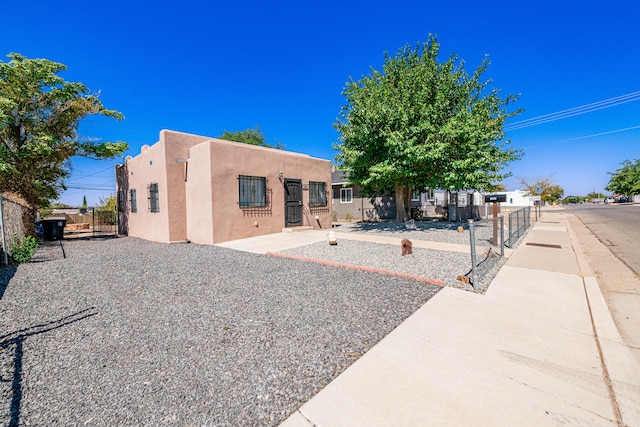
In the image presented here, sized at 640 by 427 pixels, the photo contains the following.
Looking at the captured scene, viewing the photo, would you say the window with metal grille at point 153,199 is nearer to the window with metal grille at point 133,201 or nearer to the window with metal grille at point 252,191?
the window with metal grille at point 133,201

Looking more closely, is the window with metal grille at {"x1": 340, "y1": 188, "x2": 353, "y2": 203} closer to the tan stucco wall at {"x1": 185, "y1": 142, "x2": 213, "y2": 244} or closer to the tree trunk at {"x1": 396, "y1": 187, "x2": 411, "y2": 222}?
the tree trunk at {"x1": 396, "y1": 187, "x2": 411, "y2": 222}

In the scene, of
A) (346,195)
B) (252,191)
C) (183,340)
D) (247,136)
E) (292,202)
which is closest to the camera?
(183,340)

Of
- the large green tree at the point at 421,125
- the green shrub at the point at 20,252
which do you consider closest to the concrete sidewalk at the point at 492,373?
the large green tree at the point at 421,125

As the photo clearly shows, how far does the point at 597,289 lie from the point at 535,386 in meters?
3.52

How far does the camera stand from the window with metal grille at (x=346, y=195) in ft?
68.1

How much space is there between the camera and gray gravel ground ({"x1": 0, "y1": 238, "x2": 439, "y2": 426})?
1.92m

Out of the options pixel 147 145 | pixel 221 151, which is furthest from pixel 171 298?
pixel 147 145

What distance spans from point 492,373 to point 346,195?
1901 cm

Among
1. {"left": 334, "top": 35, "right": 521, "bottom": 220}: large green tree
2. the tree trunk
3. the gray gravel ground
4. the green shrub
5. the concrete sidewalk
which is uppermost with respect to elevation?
{"left": 334, "top": 35, "right": 521, "bottom": 220}: large green tree

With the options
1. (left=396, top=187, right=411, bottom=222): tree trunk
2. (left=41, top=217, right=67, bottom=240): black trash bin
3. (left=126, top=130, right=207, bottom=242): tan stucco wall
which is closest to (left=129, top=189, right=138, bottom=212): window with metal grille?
(left=126, top=130, right=207, bottom=242): tan stucco wall

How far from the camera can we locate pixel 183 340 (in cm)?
281

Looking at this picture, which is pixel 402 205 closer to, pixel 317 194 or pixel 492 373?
pixel 317 194

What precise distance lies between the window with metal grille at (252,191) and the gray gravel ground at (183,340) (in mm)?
5231

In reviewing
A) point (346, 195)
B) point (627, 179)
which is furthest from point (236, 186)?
point (627, 179)
